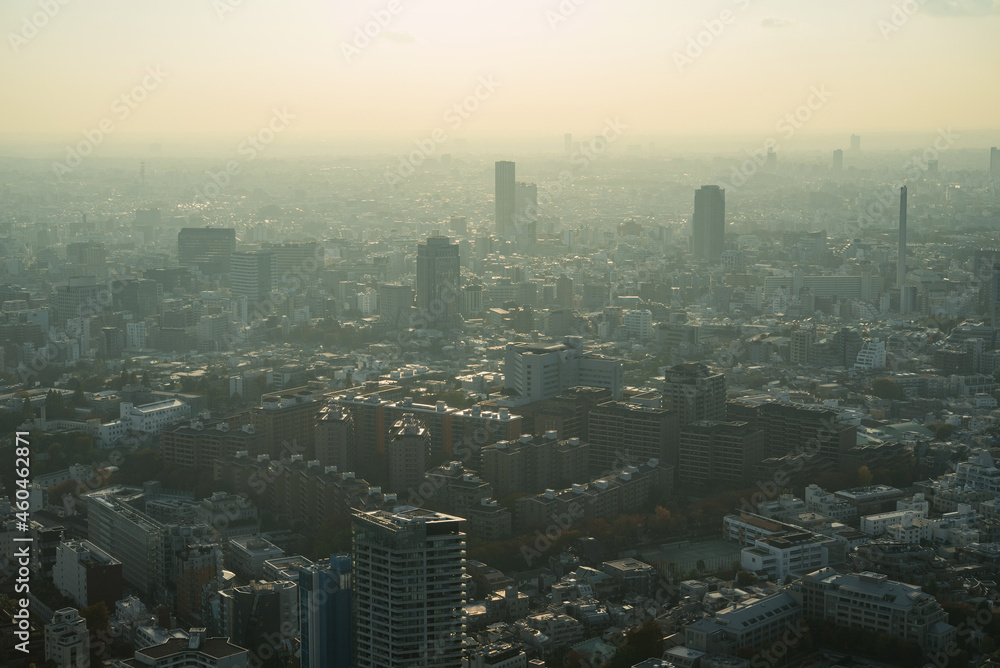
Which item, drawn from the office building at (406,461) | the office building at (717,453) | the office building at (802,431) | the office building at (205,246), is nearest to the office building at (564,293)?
the office building at (205,246)

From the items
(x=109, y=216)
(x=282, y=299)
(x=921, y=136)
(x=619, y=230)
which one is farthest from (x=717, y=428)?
(x=921, y=136)

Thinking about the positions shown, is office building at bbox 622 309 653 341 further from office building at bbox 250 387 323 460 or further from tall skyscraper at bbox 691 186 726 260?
tall skyscraper at bbox 691 186 726 260

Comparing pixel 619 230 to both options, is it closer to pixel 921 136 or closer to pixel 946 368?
pixel 921 136

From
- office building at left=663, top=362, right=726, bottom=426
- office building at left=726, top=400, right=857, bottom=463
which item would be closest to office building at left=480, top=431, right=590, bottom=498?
office building at left=663, top=362, right=726, bottom=426

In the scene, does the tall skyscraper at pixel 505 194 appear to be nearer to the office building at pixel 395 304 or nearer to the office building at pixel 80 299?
the office building at pixel 395 304

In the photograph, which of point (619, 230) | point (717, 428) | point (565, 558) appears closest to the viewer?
point (565, 558)

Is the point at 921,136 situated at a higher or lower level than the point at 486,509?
higher
